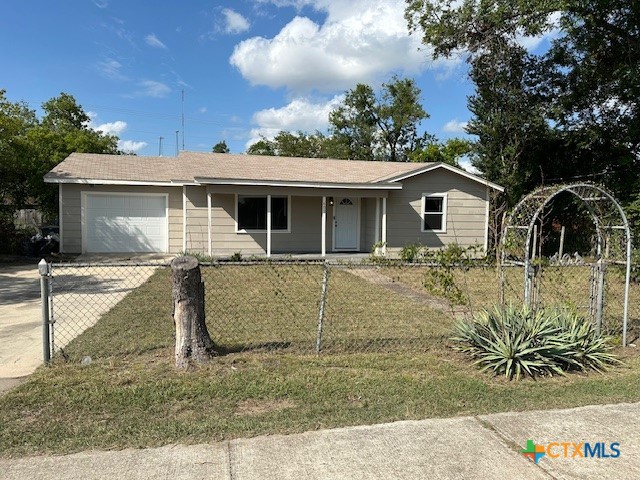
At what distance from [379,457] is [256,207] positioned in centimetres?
1313

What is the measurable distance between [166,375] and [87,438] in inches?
48.1

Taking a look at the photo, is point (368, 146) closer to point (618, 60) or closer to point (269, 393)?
point (618, 60)

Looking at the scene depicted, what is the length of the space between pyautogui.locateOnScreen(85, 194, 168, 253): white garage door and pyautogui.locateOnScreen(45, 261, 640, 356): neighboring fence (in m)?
3.43

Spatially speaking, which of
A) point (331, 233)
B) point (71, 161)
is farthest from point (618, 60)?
point (71, 161)

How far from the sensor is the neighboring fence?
5637 mm

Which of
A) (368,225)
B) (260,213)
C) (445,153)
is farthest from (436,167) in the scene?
(445,153)

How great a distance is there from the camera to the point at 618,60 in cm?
1426

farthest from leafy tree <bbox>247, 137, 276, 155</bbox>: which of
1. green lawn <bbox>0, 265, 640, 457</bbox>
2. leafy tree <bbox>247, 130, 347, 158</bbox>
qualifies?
green lawn <bbox>0, 265, 640, 457</bbox>

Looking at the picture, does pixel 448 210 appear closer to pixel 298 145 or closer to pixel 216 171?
pixel 216 171

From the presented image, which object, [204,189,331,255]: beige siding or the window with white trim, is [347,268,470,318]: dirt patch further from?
the window with white trim

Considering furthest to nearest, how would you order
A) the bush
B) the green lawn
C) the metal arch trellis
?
the metal arch trellis
the bush
the green lawn

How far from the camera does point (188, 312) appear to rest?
4570 millimetres

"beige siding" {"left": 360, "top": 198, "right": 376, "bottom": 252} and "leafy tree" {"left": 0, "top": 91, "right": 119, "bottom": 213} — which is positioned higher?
"leafy tree" {"left": 0, "top": 91, "right": 119, "bottom": 213}

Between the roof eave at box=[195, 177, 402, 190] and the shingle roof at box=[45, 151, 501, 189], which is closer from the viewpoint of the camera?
the roof eave at box=[195, 177, 402, 190]
